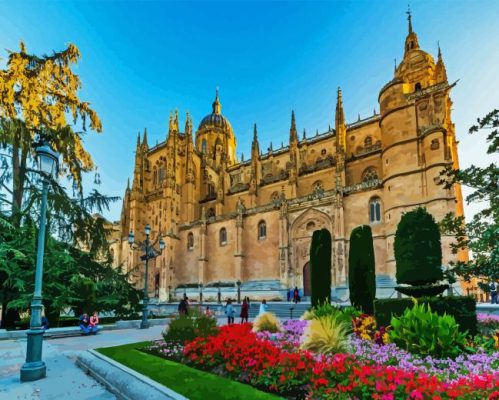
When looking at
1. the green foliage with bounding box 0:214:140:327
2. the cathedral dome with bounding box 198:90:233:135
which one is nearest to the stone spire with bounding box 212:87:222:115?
the cathedral dome with bounding box 198:90:233:135

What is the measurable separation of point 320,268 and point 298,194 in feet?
72.0

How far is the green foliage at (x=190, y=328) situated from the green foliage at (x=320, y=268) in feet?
21.8

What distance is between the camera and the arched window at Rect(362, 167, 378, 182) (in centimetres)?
3306

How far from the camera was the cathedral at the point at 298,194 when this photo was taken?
89.7ft

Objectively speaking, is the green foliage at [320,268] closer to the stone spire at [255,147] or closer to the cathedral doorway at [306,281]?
the cathedral doorway at [306,281]

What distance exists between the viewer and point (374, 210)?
1150 inches

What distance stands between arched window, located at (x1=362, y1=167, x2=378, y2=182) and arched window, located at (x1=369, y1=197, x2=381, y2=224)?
14.1 ft

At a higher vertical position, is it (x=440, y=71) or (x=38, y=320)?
(x=440, y=71)

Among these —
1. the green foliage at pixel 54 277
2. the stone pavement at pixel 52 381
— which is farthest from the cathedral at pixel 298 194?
the stone pavement at pixel 52 381

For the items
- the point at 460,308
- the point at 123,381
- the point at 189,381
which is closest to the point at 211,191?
the point at 460,308

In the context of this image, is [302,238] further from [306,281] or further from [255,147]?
[255,147]

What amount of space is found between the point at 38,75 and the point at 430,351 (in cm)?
2101

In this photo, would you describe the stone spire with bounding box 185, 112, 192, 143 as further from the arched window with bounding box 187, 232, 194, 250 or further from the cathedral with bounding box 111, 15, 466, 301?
the arched window with bounding box 187, 232, 194, 250

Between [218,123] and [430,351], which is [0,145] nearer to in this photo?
[430,351]
